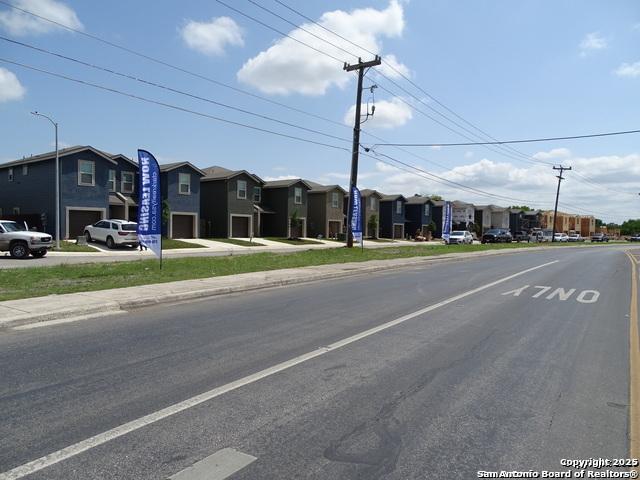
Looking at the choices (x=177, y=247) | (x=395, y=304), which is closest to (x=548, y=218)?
(x=177, y=247)

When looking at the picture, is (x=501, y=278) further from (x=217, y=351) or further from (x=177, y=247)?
(x=177, y=247)

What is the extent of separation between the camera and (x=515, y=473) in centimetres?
349

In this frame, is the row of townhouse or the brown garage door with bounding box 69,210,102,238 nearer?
the row of townhouse

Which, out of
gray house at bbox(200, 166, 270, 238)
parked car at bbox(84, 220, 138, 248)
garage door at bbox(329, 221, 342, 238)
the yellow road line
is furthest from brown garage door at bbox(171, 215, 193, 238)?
the yellow road line

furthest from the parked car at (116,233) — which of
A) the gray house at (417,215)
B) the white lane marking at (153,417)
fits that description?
the gray house at (417,215)

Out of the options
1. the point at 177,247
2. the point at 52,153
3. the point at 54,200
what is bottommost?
the point at 177,247

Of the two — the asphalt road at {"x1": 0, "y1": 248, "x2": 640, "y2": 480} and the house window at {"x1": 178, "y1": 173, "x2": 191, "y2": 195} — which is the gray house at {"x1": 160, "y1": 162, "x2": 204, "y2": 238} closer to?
the house window at {"x1": 178, "y1": 173, "x2": 191, "y2": 195}

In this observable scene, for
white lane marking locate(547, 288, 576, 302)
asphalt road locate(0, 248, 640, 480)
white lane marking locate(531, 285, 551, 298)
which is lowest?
white lane marking locate(531, 285, 551, 298)

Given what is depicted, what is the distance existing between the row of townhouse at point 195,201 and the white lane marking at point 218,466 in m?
33.5

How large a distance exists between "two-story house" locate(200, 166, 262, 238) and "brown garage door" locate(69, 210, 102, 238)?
11108 mm

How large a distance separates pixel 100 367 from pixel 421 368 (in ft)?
12.4

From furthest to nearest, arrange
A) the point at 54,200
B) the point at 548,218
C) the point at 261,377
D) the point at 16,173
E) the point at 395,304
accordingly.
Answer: the point at 548,218 → the point at 16,173 → the point at 54,200 → the point at 395,304 → the point at 261,377

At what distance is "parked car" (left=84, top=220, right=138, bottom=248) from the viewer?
31406 millimetres

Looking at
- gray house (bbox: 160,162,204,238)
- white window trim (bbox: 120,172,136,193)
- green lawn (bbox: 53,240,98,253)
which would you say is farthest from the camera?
gray house (bbox: 160,162,204,238)
